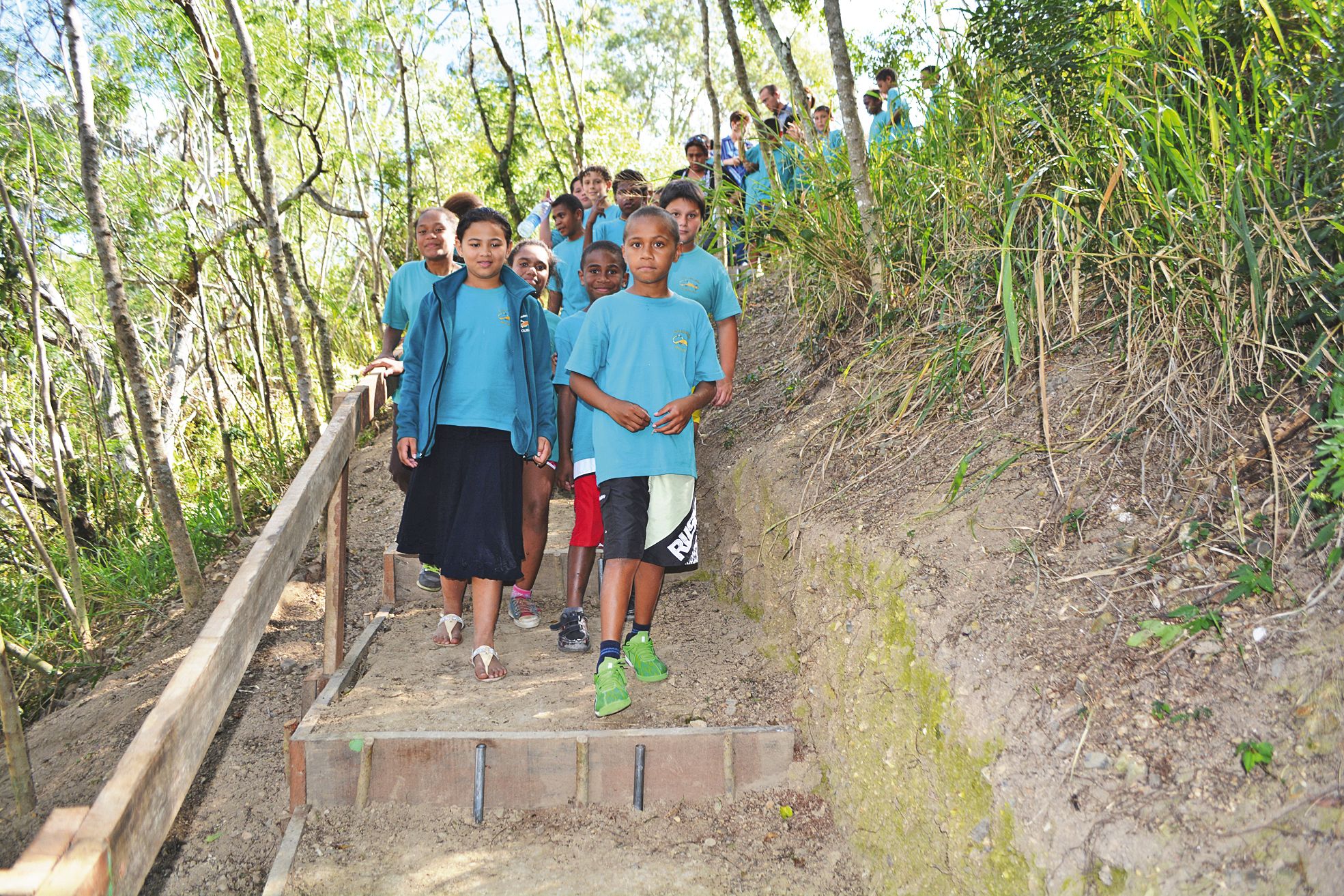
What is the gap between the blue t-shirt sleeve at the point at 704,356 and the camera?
3.42 metres

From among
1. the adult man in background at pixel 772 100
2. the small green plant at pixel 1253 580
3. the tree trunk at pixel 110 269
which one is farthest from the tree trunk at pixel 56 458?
the small green plant at pixel 1253 580

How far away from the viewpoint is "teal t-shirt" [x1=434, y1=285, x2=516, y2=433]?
3.46 m

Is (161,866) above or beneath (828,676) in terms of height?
beneath

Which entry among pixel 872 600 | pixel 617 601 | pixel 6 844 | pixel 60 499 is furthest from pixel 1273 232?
pixel 60 499

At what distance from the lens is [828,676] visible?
301cm

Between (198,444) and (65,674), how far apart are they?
3903 millimetres

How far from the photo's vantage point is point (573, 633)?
3.72 m

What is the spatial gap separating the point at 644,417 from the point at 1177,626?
1760 mm

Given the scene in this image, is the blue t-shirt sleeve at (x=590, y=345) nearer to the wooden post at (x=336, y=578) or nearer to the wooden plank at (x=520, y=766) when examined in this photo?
the wooden post at (x=336, y=578)

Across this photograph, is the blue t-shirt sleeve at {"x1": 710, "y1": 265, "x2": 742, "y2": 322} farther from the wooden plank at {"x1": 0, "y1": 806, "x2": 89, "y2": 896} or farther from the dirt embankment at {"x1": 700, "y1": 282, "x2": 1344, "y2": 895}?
the wooden plank at {"x1": 0, "y1": 806, "x2": 89, "y2": 896}

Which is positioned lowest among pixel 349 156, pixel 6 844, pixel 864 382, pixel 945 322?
pixel 6 844

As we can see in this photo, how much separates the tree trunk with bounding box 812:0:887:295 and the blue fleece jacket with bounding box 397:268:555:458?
1.60 m

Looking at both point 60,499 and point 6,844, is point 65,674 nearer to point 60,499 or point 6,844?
point 60,499

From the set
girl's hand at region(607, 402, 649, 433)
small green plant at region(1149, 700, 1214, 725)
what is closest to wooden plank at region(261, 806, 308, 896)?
girl's hand at region(607, 402, 649, 433)
